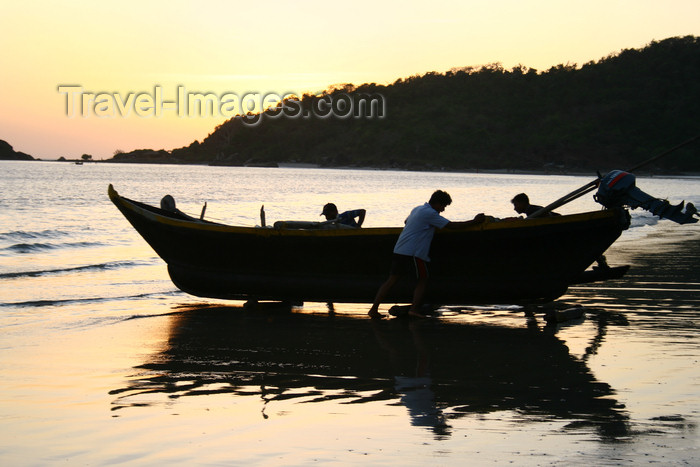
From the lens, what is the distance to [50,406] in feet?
18.5

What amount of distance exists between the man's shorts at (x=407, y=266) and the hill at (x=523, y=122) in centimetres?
11611

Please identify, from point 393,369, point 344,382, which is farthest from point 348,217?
point 344,382

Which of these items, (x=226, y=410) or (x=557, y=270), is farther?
(x=557, y=270)

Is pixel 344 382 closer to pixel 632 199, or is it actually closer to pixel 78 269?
pixel 632 199

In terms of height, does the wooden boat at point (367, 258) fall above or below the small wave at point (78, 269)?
above

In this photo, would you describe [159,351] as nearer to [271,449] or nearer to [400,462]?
[271,449]

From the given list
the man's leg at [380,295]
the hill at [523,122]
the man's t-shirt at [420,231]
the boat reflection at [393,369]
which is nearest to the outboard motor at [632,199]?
the boat reflection at [393,369]

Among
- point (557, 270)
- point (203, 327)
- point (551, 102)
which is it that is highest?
point (551, 102)

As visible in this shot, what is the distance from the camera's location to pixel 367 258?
9.49 m

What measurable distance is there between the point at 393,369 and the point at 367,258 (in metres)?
2.82

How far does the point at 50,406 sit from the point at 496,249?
515 cm

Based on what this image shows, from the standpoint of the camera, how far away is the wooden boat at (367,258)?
349 inches

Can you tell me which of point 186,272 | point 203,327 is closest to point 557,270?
point 203,327

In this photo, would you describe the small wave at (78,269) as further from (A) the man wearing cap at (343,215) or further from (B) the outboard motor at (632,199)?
(B) the outboard motor at (632,199)
